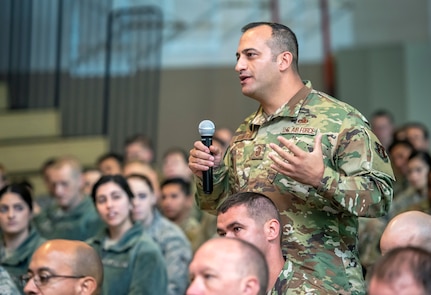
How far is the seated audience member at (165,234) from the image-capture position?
5.09 m

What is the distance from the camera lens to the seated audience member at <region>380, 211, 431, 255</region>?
11.0ft

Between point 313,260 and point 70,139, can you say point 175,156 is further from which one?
point 313,260

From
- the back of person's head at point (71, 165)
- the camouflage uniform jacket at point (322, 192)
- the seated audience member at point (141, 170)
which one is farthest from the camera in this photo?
the back of person's head at point (71, 165)

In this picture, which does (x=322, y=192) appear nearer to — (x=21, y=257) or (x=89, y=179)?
(x=21, y=257)

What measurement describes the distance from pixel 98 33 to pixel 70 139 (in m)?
1.18

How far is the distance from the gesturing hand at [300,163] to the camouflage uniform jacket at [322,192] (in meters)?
0.07

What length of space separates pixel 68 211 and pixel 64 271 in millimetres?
2440

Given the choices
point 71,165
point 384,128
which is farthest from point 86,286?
point 384,128

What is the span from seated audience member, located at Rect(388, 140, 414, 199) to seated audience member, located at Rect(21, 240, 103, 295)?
280 centimetres

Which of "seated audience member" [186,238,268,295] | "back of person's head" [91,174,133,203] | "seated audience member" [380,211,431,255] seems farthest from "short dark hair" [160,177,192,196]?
"seated audience member" [186,238,268,295]

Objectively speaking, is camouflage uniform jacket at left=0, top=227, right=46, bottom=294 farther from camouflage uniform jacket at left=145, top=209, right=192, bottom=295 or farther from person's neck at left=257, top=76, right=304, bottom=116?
person's neck at left=257, top=76, right=304, bottom=116

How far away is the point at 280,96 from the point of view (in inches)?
138

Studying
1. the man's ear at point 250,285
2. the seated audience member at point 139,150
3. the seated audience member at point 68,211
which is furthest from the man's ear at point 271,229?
the seated audience member at point 139,150

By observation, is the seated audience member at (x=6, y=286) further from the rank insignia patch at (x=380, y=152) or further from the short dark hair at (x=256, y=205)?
the rank insignia patch at (x=380, y=152)
